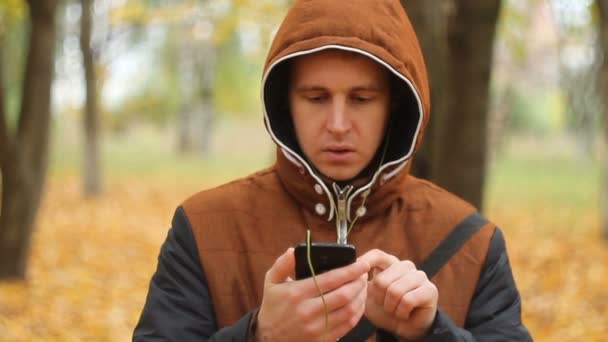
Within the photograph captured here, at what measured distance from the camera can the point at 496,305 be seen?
6.67 feet

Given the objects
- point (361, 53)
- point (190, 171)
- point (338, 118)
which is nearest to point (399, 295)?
point (338, 118)

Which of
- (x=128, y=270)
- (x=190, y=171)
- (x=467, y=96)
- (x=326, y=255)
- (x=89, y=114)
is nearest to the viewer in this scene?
(x=326, y=255)

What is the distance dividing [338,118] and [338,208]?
0.81 feet

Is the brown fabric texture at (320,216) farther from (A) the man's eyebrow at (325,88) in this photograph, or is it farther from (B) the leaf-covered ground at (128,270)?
(B) the leaf-covered ground at (128,270)

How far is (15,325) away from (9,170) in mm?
1756

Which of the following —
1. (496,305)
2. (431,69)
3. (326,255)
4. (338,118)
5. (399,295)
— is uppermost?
(431,69)

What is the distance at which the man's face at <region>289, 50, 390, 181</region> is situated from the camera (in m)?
1.98

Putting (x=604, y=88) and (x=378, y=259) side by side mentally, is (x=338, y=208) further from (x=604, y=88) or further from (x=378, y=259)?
(x=604, y=88)

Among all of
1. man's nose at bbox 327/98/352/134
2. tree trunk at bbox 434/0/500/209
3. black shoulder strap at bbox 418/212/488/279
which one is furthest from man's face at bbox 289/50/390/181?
tree trunk at bbox 434/0/500/209

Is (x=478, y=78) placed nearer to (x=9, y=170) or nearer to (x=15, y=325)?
(x=15, y=325)

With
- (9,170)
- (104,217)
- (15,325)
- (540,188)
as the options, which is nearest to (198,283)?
(15,325)

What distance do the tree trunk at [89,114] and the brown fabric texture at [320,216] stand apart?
12.7 metres

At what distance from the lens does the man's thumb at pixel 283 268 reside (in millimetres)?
1689

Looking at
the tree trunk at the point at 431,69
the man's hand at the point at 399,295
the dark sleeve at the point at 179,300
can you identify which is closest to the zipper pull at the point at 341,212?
the man's hand at the point at 399,295
